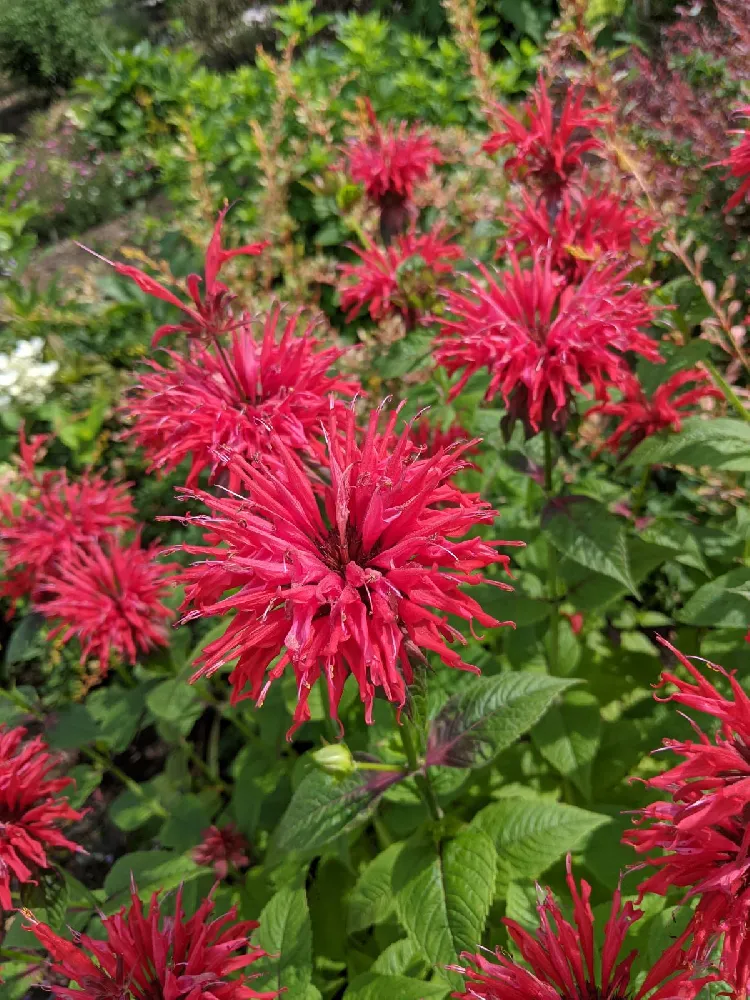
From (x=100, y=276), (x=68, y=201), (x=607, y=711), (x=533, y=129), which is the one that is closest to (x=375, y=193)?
(x=533, y=129)

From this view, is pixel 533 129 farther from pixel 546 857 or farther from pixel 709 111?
pixel 546 857

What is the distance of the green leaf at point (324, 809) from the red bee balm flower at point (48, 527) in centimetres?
88

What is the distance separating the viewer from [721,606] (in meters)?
1.17

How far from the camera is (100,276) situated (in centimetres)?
345

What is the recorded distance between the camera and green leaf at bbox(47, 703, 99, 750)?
1507 millimetres

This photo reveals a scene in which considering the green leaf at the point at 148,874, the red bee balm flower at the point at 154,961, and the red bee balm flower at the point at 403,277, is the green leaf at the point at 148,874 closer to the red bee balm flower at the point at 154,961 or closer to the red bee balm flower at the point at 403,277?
the red bee balm flower at the point at 154,961

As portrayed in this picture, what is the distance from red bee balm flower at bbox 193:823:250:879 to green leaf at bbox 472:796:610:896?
21.3 inches

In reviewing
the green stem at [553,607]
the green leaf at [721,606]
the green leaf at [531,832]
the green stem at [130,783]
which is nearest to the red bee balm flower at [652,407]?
the green stem at [553,607]

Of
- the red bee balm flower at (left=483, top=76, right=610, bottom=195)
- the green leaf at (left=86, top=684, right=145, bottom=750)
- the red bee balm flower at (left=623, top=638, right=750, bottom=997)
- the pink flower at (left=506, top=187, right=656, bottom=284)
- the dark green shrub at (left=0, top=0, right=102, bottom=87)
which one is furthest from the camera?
the dark green shrub at (left=0, top=0, right=102, bottom=87)

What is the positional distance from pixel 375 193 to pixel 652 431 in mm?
1026

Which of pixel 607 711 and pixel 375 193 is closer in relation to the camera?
pixel 607 711

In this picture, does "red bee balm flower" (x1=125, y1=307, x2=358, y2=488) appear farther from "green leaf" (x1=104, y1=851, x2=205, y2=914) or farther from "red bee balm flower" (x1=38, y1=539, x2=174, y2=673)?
"green leaf" (x1=104, y1=851, x2=205, y2=914)

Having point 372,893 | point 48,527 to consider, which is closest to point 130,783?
point 48,527

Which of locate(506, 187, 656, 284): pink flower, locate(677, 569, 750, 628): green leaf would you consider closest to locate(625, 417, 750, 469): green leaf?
locate(677, 569, 750, 628): green leaf
